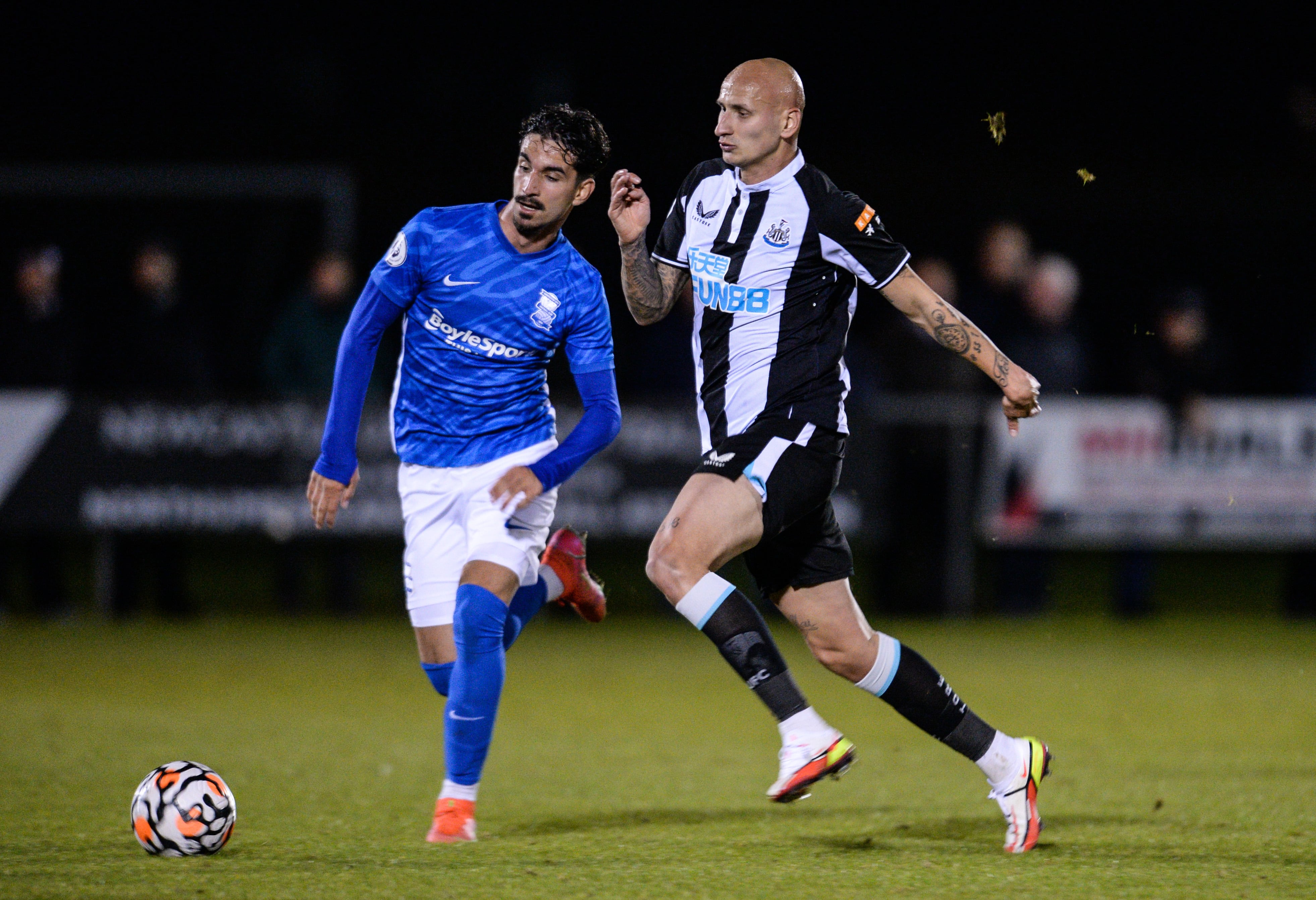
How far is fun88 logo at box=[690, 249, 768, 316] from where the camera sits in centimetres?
484

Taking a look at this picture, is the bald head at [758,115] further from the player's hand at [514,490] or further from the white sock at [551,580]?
the white sock at [551,580]

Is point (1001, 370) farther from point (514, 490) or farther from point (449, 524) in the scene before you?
point (449, 524)

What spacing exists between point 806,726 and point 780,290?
129 centimetres

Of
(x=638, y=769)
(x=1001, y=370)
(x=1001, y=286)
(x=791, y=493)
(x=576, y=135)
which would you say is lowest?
(x=638, y=769)

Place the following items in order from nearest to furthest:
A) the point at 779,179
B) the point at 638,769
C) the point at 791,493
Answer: the point at 791,493 < the point at 779,179 < the point at 638,769

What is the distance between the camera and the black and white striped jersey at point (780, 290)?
4762mm

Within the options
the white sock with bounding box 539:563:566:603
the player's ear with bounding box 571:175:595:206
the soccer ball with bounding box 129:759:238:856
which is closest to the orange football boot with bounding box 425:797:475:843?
the soccer ball with bounding box 129:759:238:856

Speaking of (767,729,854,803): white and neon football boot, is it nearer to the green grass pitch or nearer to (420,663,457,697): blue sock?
the green grass pitch

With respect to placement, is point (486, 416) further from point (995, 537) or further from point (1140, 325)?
point (1140, 325)

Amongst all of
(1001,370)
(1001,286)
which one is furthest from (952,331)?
(1001,286)

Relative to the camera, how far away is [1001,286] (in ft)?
36.6

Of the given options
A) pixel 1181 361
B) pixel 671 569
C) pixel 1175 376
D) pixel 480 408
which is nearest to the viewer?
pixel 671 569

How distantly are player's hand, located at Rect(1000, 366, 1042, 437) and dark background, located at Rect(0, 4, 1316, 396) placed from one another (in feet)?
35.5

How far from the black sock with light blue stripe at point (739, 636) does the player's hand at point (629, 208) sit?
1072mm
